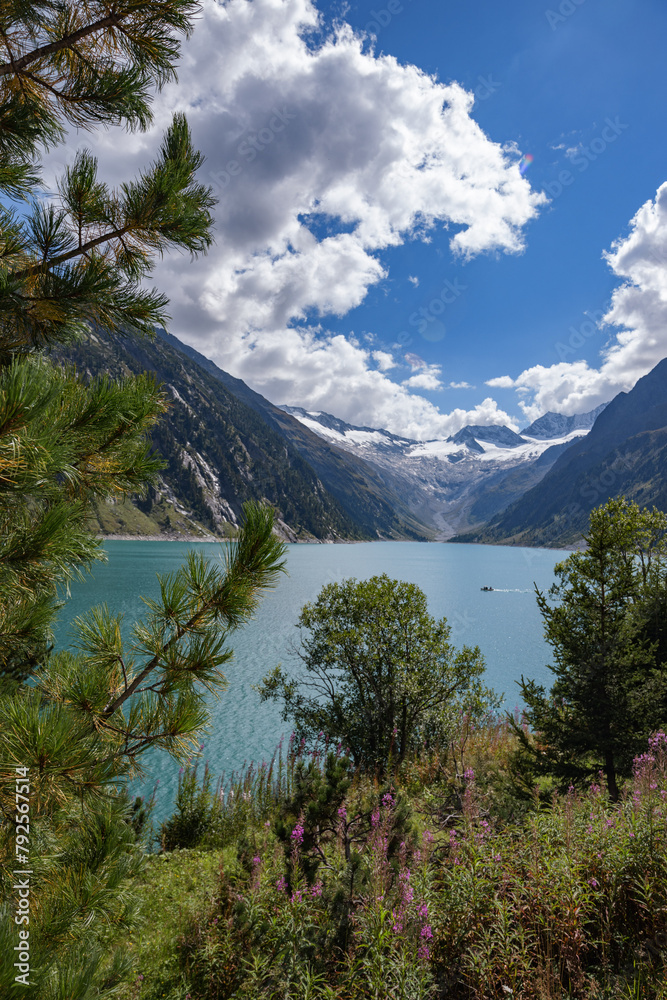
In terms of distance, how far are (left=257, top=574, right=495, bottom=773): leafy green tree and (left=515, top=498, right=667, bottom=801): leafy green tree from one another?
378 cm

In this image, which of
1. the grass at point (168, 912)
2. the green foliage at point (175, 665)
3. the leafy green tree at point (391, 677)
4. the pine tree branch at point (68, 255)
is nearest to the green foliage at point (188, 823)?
the grass at point (168, 912)

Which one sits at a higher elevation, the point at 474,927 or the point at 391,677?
the point at 474,927

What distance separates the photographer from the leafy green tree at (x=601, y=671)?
927 cm

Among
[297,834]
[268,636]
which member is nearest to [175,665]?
[297,834]

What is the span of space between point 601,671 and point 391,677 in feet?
20.6

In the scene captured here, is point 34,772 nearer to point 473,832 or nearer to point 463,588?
point 473,832

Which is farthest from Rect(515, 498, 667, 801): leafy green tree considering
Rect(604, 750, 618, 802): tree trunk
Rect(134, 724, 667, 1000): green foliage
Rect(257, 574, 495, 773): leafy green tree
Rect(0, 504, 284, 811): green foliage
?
Rect(0, 504, 284, 811): green foliage

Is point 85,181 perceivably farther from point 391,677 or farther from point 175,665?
point 391,677

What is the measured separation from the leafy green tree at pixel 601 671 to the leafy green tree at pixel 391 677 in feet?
12.4

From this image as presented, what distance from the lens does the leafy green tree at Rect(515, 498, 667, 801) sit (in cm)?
927

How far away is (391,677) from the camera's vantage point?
13812 mm

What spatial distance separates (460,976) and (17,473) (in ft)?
18.3

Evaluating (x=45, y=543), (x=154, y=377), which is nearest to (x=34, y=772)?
(x=45, y=543)

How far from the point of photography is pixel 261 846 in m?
8.00
